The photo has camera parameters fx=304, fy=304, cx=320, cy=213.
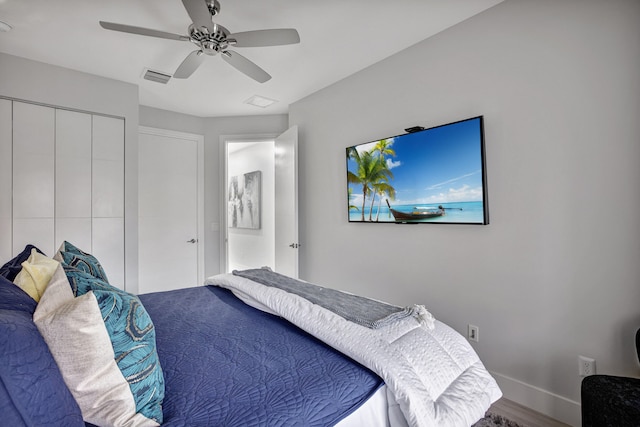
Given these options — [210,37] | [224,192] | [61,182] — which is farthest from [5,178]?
[210,37]

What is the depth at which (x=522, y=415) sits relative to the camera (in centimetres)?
182

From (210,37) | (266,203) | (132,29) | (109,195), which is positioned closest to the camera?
(132,29)

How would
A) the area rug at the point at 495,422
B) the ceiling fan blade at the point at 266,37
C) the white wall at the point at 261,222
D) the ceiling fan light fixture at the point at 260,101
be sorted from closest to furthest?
the area rug at the point at 495,422, the ceiling fan blade at the point at 266,37, the ceiling fan light fixture at the point at 260,101, the white wall at the point at 261,222

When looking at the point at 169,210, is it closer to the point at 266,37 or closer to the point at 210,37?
the point at 210,37

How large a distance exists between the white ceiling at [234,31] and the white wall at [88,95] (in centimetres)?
9

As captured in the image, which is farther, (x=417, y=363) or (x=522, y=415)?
(x=522, y=415)

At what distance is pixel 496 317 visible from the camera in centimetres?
204

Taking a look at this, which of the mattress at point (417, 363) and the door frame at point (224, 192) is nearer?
the mattress at point (417, 363)

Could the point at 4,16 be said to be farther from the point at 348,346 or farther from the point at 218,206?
the point at 348,346

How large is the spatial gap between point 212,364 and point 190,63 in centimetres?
204

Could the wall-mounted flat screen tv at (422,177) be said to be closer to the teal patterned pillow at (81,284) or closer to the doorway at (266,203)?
the doorway at (266,203)

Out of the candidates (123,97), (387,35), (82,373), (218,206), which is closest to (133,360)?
(82,373)

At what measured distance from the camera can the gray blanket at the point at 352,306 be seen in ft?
4.43

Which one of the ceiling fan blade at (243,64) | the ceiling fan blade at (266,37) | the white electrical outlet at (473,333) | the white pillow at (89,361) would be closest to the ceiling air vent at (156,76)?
the ceiling fan blade at (243,64)
